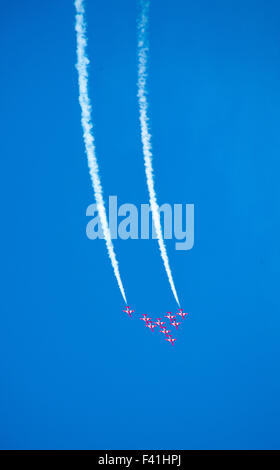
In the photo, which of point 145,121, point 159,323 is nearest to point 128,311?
point 159,323

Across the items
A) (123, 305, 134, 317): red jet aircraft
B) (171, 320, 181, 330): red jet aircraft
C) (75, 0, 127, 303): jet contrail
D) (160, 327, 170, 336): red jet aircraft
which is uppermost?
(75, 0, 127, 303): jet contrail

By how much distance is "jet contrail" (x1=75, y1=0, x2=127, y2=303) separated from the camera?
1.34m

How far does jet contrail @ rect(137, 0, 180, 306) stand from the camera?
1.34 m

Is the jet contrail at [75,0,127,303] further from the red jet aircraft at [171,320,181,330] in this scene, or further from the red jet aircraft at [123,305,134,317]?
the red jet aircraft at [171,320,181,330]

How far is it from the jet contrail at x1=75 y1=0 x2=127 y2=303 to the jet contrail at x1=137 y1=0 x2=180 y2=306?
0.20 metres

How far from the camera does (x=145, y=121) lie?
53.9 inches

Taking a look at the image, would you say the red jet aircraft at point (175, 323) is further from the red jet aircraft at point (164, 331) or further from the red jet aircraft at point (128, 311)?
the red jet aircraft at point (128, 311)

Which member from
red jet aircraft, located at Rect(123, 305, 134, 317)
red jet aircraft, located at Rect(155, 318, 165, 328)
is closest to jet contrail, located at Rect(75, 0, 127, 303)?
red jet aircraft, located at Rect(123, 305, 134, 317)

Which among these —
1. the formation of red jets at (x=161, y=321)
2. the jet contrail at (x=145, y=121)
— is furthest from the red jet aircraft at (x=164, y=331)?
the jet contrail at (x=145, y=121)

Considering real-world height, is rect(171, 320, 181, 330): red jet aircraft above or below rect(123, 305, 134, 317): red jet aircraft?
below

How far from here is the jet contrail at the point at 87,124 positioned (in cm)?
134

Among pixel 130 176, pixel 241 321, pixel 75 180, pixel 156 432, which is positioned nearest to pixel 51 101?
pixel 75 180

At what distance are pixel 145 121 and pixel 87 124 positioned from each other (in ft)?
0.77

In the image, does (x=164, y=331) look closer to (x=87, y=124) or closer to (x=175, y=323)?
(x=175, y=323)
